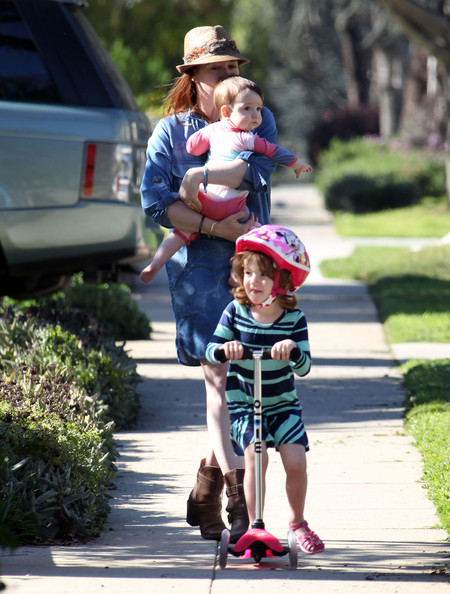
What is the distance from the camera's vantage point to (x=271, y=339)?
416cm

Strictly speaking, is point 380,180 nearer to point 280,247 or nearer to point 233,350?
point 280,247

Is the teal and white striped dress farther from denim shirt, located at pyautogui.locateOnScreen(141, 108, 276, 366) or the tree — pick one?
the tree

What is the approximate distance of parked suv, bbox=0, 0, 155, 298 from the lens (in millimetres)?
6984

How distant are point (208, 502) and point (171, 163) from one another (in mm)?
1447

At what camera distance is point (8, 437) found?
466cm

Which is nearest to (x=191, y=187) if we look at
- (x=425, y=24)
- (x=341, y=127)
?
(x=425, y=24)

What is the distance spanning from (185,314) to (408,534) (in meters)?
1.32

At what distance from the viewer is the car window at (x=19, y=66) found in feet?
23.4

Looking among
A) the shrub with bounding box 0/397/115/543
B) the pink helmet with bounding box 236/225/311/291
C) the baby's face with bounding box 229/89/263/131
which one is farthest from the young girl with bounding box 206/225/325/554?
the shrub with bounding box 0/397/115/543

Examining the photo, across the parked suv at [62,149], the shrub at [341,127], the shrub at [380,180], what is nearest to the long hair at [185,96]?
the parked suv at [62,149]

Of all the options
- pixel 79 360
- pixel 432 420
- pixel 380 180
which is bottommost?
pixel 380 180

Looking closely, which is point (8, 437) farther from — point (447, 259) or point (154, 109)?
point (154, 109)

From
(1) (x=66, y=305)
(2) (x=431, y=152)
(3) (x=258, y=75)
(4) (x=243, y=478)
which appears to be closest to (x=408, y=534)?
(4) (x=243, y=478)

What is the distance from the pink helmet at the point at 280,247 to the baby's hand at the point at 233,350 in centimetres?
35
